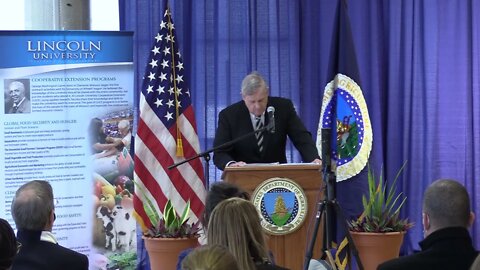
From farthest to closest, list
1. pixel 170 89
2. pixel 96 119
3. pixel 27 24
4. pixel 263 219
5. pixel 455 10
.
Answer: pixel 455 10 → pixel 27 24 → pixel 170 89 → pixel 96 119 → pixel 263 219

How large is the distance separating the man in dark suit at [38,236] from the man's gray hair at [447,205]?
4.22ft

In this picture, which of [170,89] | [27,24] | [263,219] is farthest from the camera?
[27,24]

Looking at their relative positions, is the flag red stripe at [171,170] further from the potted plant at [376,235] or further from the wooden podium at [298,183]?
the wooden podium at [298,183]

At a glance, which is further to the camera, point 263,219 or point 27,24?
point 27,24

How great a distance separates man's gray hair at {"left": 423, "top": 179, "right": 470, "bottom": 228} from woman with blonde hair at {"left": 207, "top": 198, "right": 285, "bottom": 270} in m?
0.61

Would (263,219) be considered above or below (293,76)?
below

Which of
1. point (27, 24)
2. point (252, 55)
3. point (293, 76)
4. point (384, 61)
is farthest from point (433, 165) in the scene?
point (27, 24)

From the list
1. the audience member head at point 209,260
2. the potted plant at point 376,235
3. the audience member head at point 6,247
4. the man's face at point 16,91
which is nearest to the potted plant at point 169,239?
the potted plant at point 376,235

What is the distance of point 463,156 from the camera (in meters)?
6.59

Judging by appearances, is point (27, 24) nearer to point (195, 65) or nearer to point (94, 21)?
point (94, 21)

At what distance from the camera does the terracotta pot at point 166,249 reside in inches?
187

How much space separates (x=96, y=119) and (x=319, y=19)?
232cm

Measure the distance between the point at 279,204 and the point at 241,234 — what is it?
5.77 ft

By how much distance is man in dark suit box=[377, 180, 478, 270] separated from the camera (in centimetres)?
243
